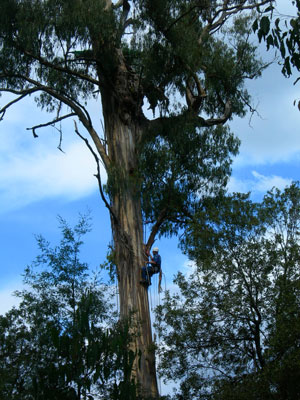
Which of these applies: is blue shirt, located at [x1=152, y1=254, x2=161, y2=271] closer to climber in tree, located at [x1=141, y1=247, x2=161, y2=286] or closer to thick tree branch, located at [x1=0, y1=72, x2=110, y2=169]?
climber in tree, located at [x1=141, y1=247, x2=161, y2=286]

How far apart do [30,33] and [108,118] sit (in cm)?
232

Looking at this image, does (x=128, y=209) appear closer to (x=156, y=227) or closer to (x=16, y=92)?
(x=156, y=227)

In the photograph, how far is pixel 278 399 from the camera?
32.4 feet

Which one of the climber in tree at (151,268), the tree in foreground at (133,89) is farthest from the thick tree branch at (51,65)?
the climber in tree at (151,268)

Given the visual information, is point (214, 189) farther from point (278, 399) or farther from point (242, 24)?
point (278, 399)

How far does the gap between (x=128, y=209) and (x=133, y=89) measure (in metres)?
2.70

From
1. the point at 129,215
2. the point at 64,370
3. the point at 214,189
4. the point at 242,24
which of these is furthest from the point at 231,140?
the point at 64,370

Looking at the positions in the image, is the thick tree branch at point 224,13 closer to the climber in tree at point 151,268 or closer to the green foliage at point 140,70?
the green foliage at point 140,70

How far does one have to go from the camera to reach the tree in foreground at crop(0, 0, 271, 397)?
12.6 m

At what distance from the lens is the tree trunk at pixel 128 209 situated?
11.5 meters

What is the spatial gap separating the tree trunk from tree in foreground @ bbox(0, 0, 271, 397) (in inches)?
0.8

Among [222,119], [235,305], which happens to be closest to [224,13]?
[222,119]

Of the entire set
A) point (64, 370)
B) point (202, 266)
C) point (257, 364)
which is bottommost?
point (64, 370)

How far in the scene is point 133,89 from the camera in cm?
1369
